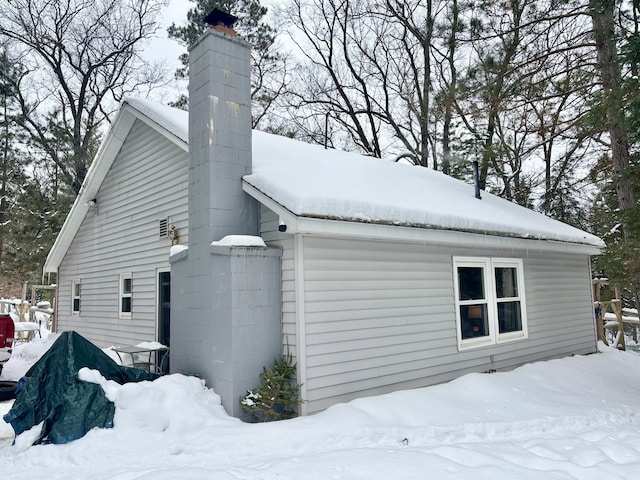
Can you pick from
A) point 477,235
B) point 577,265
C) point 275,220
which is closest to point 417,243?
point 477,235

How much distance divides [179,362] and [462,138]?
52.4ft

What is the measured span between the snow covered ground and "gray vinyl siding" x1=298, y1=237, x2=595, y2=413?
0.37 metres

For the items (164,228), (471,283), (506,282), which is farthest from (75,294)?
(506,282)

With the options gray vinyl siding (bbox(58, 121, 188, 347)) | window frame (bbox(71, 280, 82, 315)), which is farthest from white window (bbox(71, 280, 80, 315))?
gray vinyl siding (bbox(58, 121, 188, 347))

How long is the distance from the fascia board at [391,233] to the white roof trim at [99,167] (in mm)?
2861

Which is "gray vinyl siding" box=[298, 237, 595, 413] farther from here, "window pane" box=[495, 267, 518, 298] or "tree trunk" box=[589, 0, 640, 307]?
"tree trunk" box=[589, 0, 640, 307]

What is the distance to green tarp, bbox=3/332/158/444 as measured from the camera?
14.7 feet

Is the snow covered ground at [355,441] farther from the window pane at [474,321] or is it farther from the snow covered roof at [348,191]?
the snow covered roof at [348,191]

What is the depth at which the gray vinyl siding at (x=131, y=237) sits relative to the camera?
813 centimetres

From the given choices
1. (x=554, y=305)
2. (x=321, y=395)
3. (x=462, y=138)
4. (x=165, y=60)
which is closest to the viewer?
(x=321, y=395)

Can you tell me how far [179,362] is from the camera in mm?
6094

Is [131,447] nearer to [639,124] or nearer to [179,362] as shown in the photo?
[179,362]

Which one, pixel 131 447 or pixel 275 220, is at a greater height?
pixel 275 220

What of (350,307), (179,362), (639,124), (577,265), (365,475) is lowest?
(365,475)
